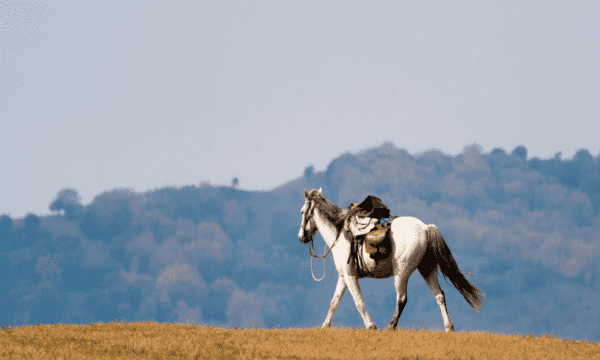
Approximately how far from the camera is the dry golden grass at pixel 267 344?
11.9m

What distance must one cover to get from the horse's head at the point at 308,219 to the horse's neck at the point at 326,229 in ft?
0.70

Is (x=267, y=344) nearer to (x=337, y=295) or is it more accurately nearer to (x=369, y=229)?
(x=337, y=295)

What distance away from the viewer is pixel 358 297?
49.5ft

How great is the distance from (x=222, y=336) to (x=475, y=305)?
6371 mm

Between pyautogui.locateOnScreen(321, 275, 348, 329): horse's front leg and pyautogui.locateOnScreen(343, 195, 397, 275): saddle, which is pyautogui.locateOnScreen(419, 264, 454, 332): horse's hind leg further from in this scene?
pyautogui.locateOnScreen(321, 275, 348, 329): horse's front leg

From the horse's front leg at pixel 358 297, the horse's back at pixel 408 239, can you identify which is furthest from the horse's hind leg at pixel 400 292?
the horse's front leg at pixel 358 297

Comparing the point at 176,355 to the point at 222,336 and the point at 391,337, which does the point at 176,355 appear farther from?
the point at 391,337

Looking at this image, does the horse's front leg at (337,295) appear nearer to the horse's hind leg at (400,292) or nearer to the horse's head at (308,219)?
the horse's hind leg at (400,292)

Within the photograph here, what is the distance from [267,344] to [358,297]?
123 inches

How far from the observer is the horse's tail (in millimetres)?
15234

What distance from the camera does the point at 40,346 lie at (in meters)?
12.9

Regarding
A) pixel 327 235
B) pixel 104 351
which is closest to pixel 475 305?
pixel 327 235

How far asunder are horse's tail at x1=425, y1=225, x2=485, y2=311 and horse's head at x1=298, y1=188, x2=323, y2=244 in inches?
117

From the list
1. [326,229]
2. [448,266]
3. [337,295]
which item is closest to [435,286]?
[448,266]
